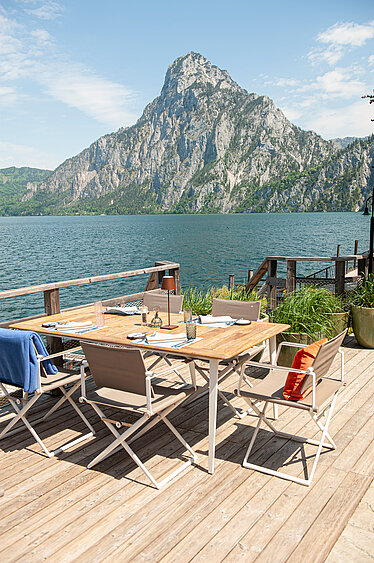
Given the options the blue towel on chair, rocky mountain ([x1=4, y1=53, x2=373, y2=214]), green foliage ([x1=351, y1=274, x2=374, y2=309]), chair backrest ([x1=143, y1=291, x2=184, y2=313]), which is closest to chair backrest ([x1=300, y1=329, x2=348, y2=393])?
the blue towel on chair

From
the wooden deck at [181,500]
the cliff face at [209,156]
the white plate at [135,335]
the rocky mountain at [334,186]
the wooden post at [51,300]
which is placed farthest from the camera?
the cliff face at [209,156]

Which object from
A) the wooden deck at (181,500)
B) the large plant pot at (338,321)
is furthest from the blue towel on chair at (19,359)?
the large plant pot at (338,321)

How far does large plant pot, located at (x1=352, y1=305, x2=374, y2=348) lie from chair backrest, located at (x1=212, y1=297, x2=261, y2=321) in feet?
7.21

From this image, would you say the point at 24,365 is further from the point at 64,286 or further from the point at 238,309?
the point at 238,309

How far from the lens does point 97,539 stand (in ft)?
7.50

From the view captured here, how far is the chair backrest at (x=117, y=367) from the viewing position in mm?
2783

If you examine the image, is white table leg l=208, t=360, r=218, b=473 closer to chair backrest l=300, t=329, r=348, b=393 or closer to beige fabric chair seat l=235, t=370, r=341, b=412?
beige fabric chair seat l=235, t=370, r=341, b=412

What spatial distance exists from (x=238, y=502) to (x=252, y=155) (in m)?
164

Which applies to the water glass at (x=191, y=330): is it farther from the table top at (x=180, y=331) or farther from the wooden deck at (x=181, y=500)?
the wooden deck at (x=181, y=500)

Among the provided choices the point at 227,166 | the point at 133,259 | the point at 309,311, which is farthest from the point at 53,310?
the point at 227,166

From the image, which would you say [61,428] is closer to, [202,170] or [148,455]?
[148,455]

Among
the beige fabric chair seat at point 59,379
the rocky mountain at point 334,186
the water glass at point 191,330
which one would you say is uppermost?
the rocky mountain at point 334,186

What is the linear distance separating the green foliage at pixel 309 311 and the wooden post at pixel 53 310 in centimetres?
247

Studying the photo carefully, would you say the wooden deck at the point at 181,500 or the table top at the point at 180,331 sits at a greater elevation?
the table top at the point at 180,331
